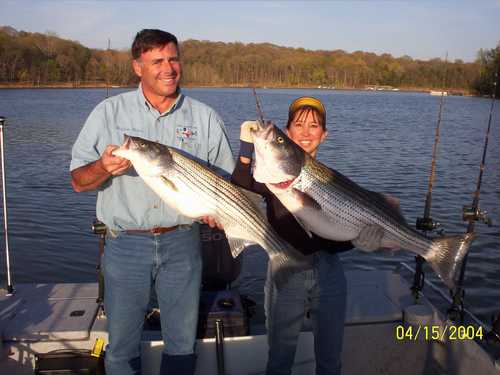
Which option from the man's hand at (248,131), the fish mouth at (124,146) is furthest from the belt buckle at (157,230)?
the man's hand at (248,131)

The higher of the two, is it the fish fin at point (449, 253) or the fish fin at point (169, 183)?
the fish fin at point (169, 183)

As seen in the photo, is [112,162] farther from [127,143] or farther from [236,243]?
[236,243]

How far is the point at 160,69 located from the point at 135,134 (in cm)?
56

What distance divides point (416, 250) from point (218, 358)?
1961 millimetres

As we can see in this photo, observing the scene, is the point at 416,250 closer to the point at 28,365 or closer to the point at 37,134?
the point at 28,365

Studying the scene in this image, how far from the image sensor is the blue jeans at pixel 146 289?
11.4ft

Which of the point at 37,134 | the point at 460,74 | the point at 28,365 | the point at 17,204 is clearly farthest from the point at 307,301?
the point at 460,74

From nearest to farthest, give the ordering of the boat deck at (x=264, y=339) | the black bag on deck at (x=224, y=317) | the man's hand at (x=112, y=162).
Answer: the man's hand at (x=112, y=162) → the boat deck at (x=264, y=339) → the black bag on deck at (x=224, y=317)

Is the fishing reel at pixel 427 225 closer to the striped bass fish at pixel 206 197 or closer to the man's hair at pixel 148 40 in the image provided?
the striped bass fish at pixel 206 197

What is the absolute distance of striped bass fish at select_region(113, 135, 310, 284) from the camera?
3.40 metres

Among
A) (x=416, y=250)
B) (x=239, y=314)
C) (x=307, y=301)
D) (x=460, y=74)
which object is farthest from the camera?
(x=460, y=74)

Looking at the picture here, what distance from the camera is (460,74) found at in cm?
5772
